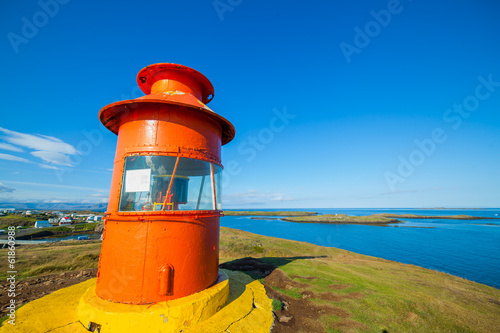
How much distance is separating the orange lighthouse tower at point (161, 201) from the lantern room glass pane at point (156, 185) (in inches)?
0.9

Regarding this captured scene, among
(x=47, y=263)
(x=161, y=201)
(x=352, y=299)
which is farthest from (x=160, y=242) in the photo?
(x=47, y=263)

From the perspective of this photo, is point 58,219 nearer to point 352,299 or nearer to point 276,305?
point 276,305

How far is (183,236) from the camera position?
4895mm

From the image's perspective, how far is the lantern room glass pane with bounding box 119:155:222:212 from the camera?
5.00 meters

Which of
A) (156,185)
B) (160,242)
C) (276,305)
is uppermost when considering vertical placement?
(156,185)

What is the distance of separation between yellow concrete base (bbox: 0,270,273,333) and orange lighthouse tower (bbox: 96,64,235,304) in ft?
1.47

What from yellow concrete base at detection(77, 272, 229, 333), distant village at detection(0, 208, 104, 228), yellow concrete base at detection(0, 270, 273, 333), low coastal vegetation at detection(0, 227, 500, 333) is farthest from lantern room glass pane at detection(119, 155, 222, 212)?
distant village at detection(0, 208, 104, 228)

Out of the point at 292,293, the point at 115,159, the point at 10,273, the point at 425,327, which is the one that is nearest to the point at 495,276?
the point at 425,327

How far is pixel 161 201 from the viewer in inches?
201

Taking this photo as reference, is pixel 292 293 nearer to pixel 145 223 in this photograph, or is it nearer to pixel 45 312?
pixel 145 223

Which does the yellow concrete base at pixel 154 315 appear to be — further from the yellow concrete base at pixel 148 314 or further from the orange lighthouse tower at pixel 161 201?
the orange lighthouse tower at pixel 161 201

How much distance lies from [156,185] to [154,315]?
2739mm

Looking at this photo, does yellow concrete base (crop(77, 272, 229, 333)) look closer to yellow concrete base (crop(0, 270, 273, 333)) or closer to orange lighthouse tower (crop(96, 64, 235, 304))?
yellow concrete base (crop(0, 270, 273, 333))

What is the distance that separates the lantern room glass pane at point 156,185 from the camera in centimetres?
500
